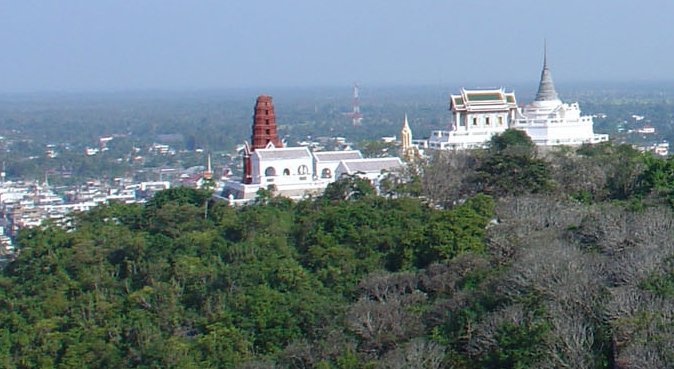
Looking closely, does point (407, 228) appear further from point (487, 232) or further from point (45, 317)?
point (45, 317)

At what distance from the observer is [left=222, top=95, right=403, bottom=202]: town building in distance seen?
32281 mm

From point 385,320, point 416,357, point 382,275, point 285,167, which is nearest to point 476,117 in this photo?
point 285,167

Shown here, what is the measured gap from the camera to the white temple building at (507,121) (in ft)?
111

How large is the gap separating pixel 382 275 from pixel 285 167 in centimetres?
1203

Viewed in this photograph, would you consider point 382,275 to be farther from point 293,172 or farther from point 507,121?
point 507,121

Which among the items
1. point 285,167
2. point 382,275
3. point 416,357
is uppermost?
point 285,167

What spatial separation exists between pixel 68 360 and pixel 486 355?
8428mm

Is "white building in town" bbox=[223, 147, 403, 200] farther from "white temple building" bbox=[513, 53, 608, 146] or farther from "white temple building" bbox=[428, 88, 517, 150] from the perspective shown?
"white temple building" bbox=[513, 53, 608, 146]

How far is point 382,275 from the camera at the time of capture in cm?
2144

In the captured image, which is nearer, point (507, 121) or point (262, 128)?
point (262, 128)

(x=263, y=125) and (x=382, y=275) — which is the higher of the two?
(x=263, y=125)

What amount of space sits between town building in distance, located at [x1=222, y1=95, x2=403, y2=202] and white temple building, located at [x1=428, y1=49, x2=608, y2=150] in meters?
2.56

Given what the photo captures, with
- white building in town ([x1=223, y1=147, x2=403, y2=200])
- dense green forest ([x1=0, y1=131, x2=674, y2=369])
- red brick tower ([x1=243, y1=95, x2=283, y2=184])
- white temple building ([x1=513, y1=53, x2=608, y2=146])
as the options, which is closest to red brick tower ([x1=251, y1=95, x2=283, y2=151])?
red brick tower ([x1=243, y1=95, x2=283, y2=184])

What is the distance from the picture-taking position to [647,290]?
16.3 m
